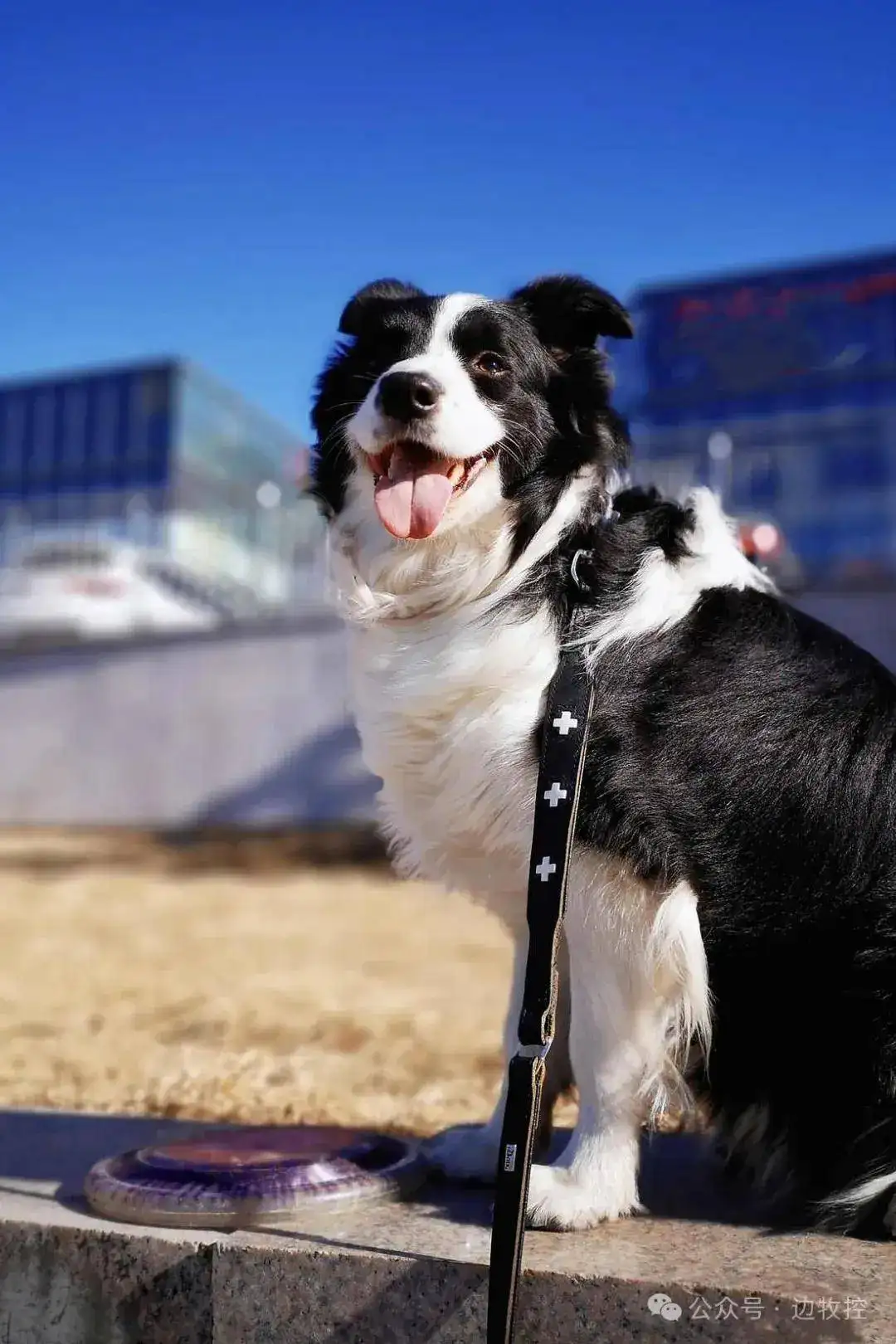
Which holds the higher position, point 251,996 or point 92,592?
point 92,592

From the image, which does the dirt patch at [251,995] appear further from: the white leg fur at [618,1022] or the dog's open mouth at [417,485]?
the dog's open mouth at [417,485]

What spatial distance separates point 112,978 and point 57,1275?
198 inches

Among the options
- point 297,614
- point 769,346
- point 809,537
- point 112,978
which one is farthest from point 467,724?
point 769,346

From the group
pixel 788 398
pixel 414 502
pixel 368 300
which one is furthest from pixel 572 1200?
pixel 788 398

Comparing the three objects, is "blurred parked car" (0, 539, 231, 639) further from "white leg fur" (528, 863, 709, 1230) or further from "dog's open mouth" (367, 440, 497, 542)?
"white leg fur" (528, 863, 709, 1230)

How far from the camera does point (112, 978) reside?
7.31m

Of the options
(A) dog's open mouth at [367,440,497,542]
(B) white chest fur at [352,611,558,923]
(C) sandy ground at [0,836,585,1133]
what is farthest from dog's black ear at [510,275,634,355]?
(C) sandy ground at [0,836,585,1133]

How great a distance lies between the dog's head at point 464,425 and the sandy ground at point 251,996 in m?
1.25

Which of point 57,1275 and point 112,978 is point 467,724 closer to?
point 57,1275

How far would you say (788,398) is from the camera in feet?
49.3

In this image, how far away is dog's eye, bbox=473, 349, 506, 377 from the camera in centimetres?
287

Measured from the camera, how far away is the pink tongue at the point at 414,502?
8.95 feet

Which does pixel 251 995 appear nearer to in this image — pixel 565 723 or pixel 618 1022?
pixel 618 1022

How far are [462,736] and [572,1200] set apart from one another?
0.96 metres
